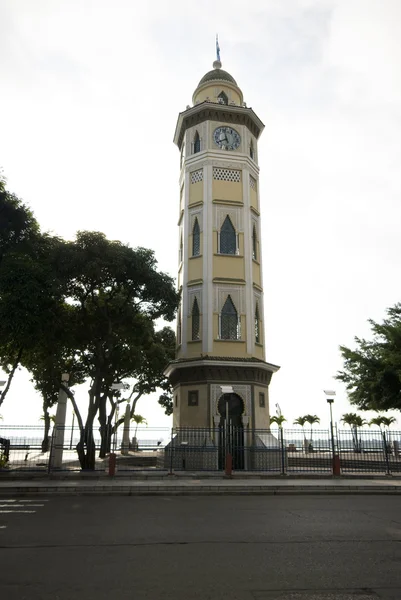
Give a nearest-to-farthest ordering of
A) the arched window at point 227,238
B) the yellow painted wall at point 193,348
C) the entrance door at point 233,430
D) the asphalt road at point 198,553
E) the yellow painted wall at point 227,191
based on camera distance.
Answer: the asphalt road at point 198,553 < the entrance door at point 233,430 < the yellow painted wall at point 193,348 < the arched window at point 227,238 < the yellow painted wall at point 227,191

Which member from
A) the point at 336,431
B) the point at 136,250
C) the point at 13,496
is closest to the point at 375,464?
the point at 336,431

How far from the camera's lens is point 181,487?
15961 millimetres

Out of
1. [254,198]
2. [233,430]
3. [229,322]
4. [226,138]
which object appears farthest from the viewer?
[226,138]

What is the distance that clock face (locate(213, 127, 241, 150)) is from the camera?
96.4 feet

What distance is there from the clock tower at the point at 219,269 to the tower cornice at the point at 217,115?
6 centimetres

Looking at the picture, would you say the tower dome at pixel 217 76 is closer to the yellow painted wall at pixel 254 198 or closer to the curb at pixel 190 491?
the yellow painted wall at pixel 254 198

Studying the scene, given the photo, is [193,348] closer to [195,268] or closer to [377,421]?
[195,268]

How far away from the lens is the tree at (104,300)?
2169 cm

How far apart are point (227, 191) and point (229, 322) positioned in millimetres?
7731

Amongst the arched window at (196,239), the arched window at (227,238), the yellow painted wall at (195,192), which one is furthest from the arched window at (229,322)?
the yellow painted wall at (195,192)

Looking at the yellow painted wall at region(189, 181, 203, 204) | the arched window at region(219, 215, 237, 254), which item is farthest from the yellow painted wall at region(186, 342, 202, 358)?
the yellow painted wall at region(189, 181, 203, 204)

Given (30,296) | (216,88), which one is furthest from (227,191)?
(30,296)

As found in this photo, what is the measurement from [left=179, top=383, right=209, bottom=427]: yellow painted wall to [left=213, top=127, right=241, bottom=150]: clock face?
1430 cm

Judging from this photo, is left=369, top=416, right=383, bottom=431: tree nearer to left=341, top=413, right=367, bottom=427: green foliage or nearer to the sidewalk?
left=341, top=413, right=367, bottom=427: green foliage
